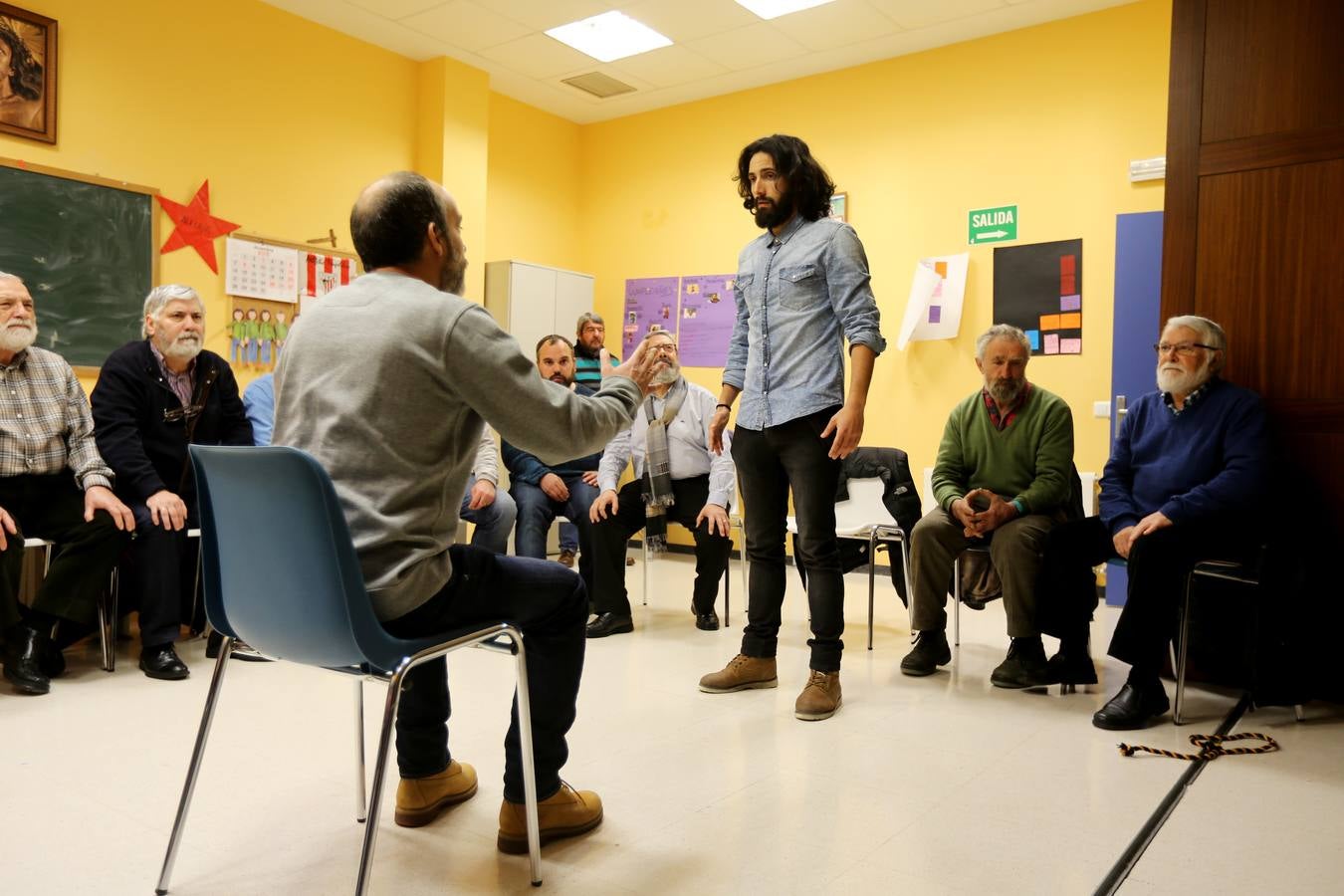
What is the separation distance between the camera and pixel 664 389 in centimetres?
395

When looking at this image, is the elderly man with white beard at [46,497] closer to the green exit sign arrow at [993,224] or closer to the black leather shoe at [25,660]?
the black leather shoe at [25,660]

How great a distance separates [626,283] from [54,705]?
4349 mm

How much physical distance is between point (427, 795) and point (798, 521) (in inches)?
47.9

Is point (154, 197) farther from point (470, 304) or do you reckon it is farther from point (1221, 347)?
point (1221, 347)

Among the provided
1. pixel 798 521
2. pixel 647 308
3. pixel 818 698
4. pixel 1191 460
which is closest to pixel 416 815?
pixel 818 698

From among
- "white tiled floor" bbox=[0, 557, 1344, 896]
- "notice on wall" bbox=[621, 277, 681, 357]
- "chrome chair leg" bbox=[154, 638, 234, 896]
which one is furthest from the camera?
"notice on wall" bbox=[621, 277, 681, 357]

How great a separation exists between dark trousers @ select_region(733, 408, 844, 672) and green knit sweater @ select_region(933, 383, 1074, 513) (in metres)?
0.68

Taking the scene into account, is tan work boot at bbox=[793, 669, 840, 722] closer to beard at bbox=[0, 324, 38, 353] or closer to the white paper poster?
beard at bbox=[0, 324, 38, 353]

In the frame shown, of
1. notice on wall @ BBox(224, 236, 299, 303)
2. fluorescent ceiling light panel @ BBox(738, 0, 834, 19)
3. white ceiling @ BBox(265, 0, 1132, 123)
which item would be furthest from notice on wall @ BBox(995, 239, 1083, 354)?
notice on wall @ BBox(224, 236, 299, 303)

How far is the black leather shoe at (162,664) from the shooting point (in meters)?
2.91

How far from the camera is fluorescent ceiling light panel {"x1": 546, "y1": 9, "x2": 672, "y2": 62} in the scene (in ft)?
16.4

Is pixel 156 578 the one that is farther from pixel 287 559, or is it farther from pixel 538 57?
pixel 538 57

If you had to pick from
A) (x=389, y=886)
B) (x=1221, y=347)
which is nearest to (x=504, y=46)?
(x=1221, y=347)

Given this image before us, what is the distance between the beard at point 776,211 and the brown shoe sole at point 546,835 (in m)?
1.61
